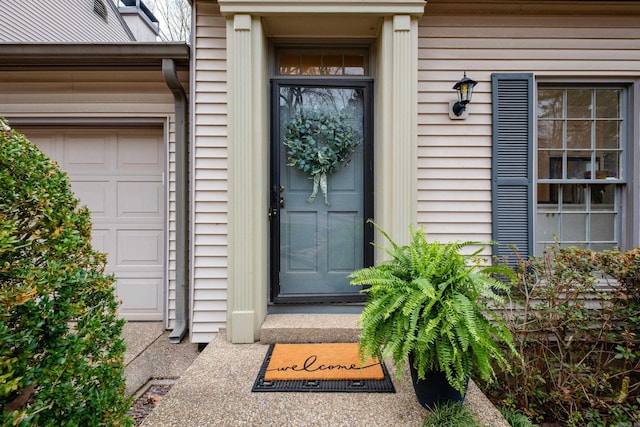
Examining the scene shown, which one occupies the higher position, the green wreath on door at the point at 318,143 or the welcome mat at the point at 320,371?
the green wreath on door at the point at 318,143

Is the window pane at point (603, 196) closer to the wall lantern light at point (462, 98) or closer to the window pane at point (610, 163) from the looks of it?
the window pane at point (610, 163)

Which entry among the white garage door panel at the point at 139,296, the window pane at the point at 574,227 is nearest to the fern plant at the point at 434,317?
the window pane at the point at 574,227

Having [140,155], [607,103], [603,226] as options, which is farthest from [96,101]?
[603,226]

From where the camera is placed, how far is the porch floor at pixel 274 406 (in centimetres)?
168

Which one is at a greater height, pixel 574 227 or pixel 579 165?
pixel 579 165

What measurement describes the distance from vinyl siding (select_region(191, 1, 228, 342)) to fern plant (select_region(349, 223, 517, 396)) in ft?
5.60

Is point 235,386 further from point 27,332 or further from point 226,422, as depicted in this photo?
point 27,332

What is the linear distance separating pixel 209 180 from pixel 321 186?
1012 millimetres

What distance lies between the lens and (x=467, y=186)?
2967mm

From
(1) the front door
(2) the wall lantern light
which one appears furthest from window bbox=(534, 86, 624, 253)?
(1) the front door

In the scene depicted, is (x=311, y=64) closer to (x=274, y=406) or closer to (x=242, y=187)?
(x=242, y=187)

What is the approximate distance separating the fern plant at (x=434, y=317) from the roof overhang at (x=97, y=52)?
2721 mm

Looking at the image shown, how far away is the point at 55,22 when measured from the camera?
5.95 m

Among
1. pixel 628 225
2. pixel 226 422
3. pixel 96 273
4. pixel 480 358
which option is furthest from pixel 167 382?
pixel 628 225
